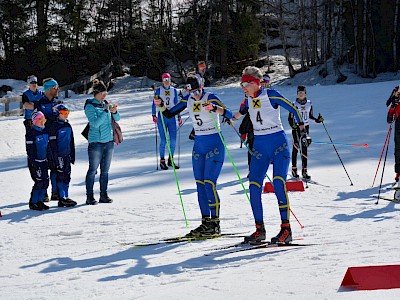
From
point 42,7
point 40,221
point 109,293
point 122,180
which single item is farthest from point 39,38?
point 109,293

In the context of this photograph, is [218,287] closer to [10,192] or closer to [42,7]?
[10,192]

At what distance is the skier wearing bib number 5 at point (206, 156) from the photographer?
7215mm

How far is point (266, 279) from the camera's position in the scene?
5137 millimetres

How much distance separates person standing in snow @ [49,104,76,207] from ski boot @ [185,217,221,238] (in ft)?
9.66

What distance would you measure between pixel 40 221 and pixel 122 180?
3.69 metres

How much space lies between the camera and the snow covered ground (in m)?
5.08

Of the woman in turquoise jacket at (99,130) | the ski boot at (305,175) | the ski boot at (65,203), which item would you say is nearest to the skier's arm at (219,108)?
the woman in turquoise jacket at (99,130)

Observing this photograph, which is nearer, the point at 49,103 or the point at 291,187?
the point at 49,103

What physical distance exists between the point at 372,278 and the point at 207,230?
274 centimetres

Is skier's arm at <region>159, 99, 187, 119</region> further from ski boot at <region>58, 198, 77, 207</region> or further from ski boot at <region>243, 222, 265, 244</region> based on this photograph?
ski boot at <region>58, 198, 77, 207</region>

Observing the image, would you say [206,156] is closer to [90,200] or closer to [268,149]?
[268,149]

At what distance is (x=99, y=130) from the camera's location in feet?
30.7

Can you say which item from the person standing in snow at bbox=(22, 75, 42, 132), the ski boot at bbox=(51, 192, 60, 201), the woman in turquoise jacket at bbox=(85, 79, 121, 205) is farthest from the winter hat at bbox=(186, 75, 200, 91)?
the ski boot at bbox=(51, 192, 60, 201)

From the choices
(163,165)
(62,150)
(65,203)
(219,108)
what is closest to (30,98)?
(62,150)
